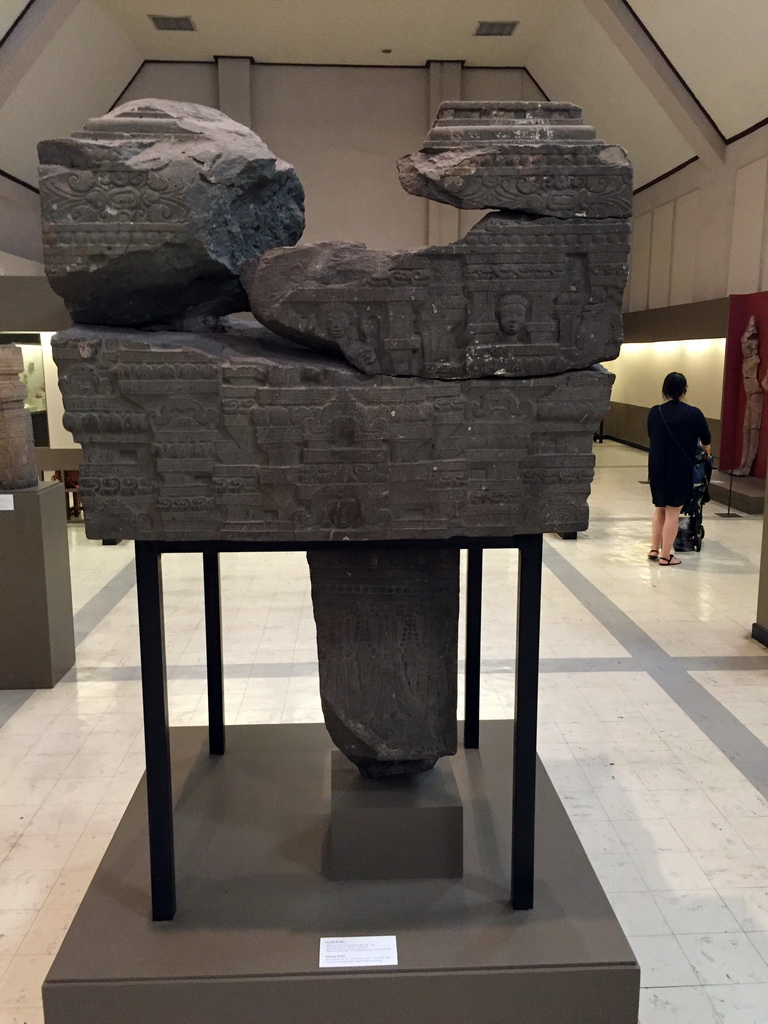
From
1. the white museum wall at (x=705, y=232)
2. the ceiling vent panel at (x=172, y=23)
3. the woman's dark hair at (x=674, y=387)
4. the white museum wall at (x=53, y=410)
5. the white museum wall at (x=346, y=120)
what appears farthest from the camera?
the white museum wall at (x=346, y=120)

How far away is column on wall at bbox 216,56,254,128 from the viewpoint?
11242mm

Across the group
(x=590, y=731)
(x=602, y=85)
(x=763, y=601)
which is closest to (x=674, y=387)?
(x=763, y=601)

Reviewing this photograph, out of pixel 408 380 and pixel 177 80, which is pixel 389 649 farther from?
pixel 177 80

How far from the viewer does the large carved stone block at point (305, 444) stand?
7.16 ft

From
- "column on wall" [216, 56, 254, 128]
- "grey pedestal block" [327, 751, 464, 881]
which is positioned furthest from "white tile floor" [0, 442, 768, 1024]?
"column on wall" [216, 56, 254, 128]

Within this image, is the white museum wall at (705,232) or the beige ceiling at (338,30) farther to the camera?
the white museum wall at (705,232)

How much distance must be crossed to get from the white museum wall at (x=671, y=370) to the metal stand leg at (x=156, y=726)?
8.42 m

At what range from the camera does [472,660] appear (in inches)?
135

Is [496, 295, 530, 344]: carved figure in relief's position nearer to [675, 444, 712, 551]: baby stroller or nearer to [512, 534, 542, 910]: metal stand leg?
[512, 534, 542, 910]: metal stand leg

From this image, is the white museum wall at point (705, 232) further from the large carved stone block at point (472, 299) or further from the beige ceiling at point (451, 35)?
the large carved stone block at point (472, 299)

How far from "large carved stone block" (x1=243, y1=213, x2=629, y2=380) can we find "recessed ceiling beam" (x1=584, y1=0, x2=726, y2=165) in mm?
8452

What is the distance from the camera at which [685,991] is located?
252cm

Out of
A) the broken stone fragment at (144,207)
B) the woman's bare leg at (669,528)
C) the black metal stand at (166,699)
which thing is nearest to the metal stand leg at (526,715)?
the black metal stand at (166,699)

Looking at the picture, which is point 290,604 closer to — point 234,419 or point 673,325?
point 234,419
